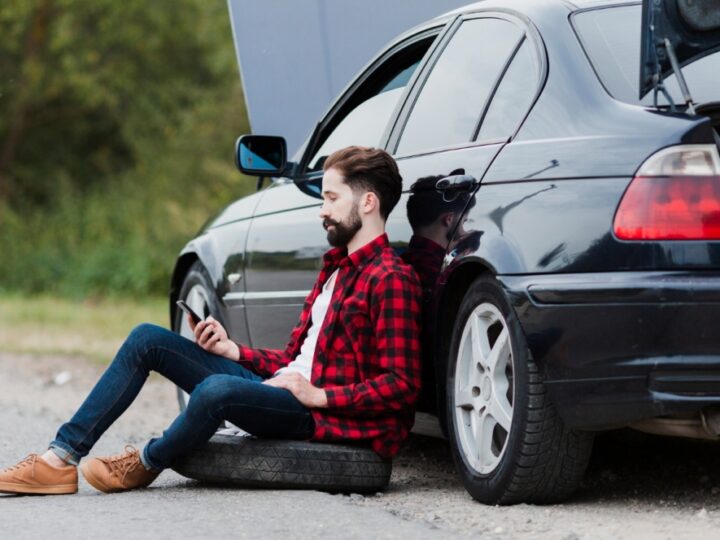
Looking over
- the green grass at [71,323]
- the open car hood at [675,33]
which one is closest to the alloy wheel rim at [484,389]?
the open car hood at [675,33]

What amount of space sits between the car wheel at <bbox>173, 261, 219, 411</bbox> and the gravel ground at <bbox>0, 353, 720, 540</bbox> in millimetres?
996

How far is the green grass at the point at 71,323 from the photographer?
1227cm

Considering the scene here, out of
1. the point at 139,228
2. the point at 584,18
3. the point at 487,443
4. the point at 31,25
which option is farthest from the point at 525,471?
the point at 31,25

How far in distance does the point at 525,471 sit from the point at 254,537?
0.84m

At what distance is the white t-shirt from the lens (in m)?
5.05

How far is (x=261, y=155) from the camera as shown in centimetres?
632

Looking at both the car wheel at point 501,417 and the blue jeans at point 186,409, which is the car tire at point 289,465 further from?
the car wheel at point 501,417

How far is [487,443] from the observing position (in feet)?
14.7

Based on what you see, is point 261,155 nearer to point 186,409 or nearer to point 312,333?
point 312,333

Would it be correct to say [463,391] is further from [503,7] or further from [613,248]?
[503,7]

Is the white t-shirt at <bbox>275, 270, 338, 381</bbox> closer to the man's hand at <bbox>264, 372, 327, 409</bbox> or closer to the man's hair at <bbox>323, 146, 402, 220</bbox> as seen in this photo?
the man's hand at <bbox>264, 372, 327, 409</bbox>

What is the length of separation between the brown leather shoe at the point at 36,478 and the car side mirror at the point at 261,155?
1818mm

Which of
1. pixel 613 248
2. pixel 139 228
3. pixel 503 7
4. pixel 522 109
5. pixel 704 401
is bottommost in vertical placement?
pixel 139 228

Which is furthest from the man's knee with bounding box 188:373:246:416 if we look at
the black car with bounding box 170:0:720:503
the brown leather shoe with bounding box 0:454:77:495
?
the black car with bounding box 170:0:720:503
